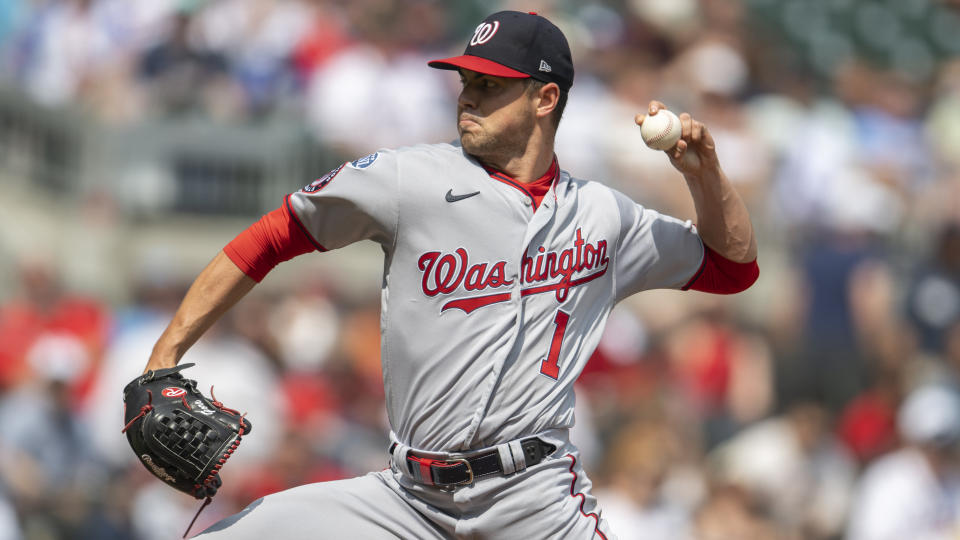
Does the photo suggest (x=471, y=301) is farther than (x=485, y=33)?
No

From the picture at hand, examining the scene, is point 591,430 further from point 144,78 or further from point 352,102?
point 144,78

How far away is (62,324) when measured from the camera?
328 inches

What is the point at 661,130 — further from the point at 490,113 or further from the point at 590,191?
the point at 490,113

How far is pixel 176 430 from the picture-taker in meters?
3.19

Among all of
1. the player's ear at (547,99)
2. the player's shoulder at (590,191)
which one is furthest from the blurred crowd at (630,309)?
the player's ear at (547,99)

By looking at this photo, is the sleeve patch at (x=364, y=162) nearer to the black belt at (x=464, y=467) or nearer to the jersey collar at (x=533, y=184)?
the jersey collar at (x=533, y=184)

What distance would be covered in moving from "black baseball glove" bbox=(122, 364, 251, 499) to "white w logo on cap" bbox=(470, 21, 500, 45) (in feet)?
3.97

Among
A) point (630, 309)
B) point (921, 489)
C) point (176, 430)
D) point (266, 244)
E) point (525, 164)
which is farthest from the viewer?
point (630, 309)

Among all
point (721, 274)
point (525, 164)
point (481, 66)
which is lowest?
point (721, 274)

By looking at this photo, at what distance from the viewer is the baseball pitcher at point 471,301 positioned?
3361 millimetres

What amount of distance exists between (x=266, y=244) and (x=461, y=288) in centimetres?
53

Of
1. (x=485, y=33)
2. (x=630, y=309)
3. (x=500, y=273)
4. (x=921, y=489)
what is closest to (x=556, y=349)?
(x=500, y=273)

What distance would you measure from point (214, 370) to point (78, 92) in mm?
3279

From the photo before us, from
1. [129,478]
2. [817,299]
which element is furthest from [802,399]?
[129,478]
